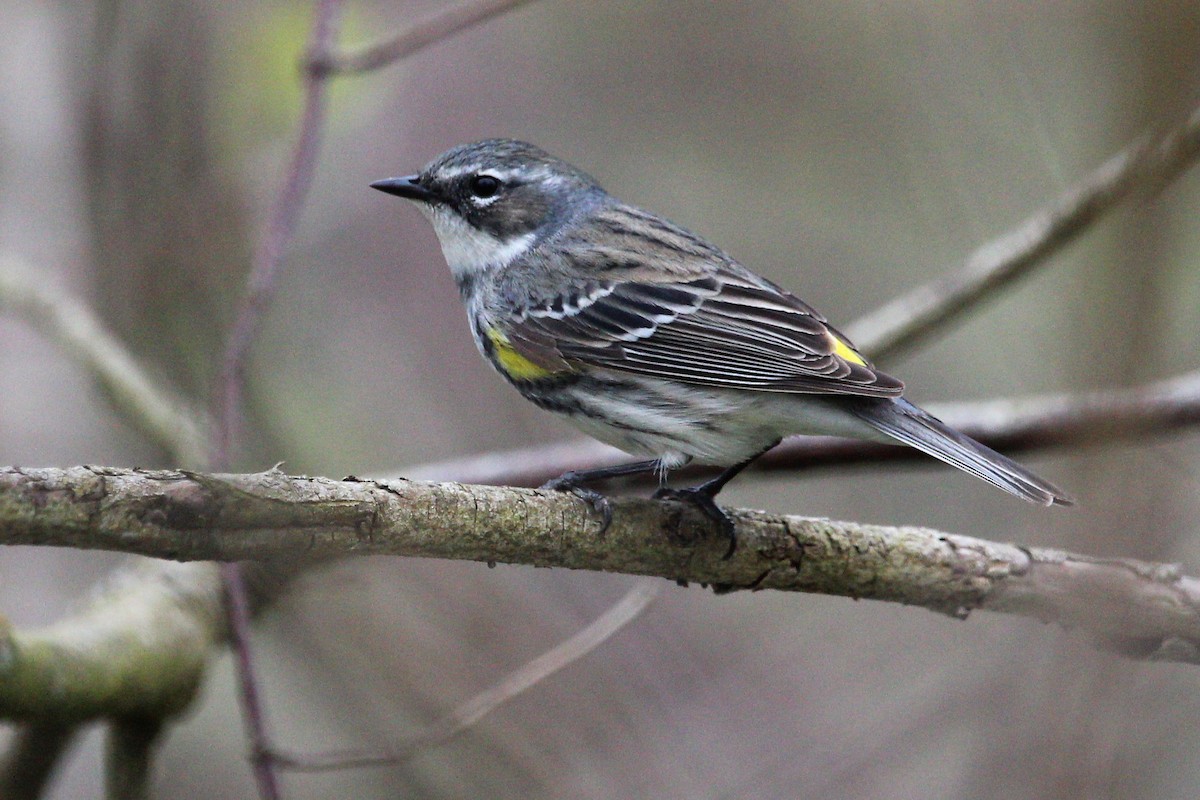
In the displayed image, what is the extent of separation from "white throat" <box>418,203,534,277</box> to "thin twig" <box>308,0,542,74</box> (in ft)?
2.87

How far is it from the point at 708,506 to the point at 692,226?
725 centimetres

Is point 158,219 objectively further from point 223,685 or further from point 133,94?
point 223,685

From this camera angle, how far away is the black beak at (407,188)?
581 cm

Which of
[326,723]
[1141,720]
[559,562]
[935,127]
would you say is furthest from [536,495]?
[935,127]

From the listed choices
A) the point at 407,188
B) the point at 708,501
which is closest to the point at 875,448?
the point at 708,501

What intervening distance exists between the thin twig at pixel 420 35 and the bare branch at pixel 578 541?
98.1 inches

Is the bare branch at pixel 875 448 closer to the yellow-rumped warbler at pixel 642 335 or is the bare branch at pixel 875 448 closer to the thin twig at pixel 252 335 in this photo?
the yellow-rumped warbler at pixel 642 335

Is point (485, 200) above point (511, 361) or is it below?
above

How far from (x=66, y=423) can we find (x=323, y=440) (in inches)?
86.6

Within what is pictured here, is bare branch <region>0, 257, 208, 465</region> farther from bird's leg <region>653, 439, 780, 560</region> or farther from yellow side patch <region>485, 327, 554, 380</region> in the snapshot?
bird's leg <region>653, 439, 780, 560</region>

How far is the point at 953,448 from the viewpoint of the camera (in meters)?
4.72

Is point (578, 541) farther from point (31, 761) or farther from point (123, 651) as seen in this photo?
point (31, 761)

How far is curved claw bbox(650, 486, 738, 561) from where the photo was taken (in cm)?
436

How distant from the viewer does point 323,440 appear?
7.18 m
